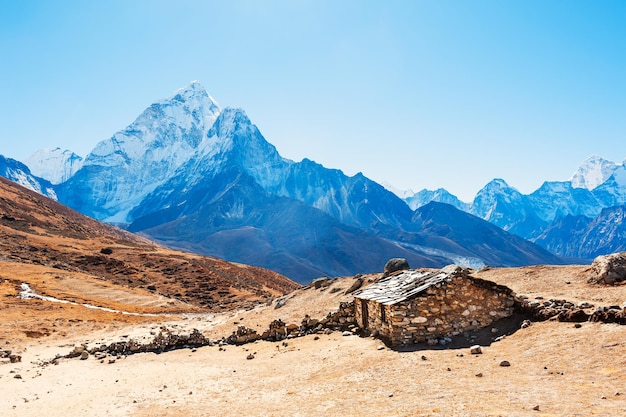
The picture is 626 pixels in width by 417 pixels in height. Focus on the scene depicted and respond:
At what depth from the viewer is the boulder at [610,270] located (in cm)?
1883

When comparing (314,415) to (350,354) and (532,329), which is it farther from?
(532,329)

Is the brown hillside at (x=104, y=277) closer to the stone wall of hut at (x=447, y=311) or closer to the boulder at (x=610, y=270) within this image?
the stone wall of hut at (x=447, y=311)

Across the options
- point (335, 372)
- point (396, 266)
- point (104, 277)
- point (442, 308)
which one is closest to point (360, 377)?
point (335, 372)

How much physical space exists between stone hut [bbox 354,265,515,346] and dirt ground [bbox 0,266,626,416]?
2.83 ft

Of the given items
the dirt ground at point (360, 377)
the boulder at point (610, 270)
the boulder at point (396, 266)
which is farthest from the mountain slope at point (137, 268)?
the boulder at point (610, 270)

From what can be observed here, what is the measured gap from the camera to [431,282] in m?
18.4

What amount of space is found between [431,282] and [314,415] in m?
8.63

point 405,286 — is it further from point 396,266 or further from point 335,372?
point 396,266

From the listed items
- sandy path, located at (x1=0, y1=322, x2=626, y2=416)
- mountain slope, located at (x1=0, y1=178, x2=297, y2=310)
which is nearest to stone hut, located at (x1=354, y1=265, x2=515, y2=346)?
sandy path, located at (x1=0, y1=322, x2=626, y2=416)

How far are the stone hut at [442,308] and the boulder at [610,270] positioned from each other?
4.36 m

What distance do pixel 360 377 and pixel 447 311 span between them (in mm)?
5337

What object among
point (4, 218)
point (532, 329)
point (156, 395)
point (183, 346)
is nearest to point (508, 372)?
point (532, 329)

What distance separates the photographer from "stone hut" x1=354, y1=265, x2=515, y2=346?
1756 cm

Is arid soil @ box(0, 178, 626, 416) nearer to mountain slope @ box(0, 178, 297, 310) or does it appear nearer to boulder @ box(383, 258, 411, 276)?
boulder @ box(383, 258, 411, 276)
